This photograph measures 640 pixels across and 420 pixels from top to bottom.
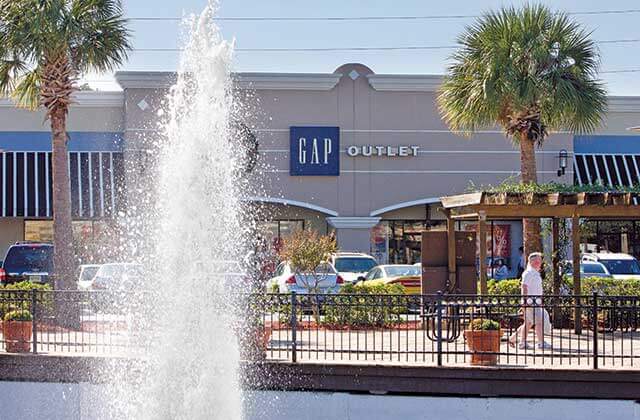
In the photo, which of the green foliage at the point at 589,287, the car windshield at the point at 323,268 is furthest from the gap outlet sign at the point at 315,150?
the green foliage at the point at 589,287

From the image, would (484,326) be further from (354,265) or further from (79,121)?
(79,121)

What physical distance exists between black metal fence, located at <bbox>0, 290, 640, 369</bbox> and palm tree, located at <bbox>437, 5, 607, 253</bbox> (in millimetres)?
7659

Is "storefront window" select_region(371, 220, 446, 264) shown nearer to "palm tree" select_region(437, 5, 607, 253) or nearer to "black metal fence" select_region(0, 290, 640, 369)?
"palm tree" select_region(437, 5, 607, 253)

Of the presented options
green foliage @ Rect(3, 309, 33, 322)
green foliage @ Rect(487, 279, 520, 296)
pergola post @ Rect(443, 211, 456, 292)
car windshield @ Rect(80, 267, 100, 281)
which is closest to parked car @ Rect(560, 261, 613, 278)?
green foliage @ Rect(487, 279, 520, 296)

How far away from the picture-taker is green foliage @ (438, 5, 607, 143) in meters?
23.6

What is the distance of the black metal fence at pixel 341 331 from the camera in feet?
45.2

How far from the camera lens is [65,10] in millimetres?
22031

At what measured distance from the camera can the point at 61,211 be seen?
22719mm

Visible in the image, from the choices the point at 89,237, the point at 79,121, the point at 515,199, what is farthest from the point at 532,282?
the point at 79,121

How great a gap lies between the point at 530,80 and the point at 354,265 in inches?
345

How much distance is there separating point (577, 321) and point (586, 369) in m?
3.40

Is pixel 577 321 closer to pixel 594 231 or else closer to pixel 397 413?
pixel 397 413

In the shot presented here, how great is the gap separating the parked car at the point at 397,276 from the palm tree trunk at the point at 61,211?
21.5ft

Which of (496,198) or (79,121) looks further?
(79,121)
